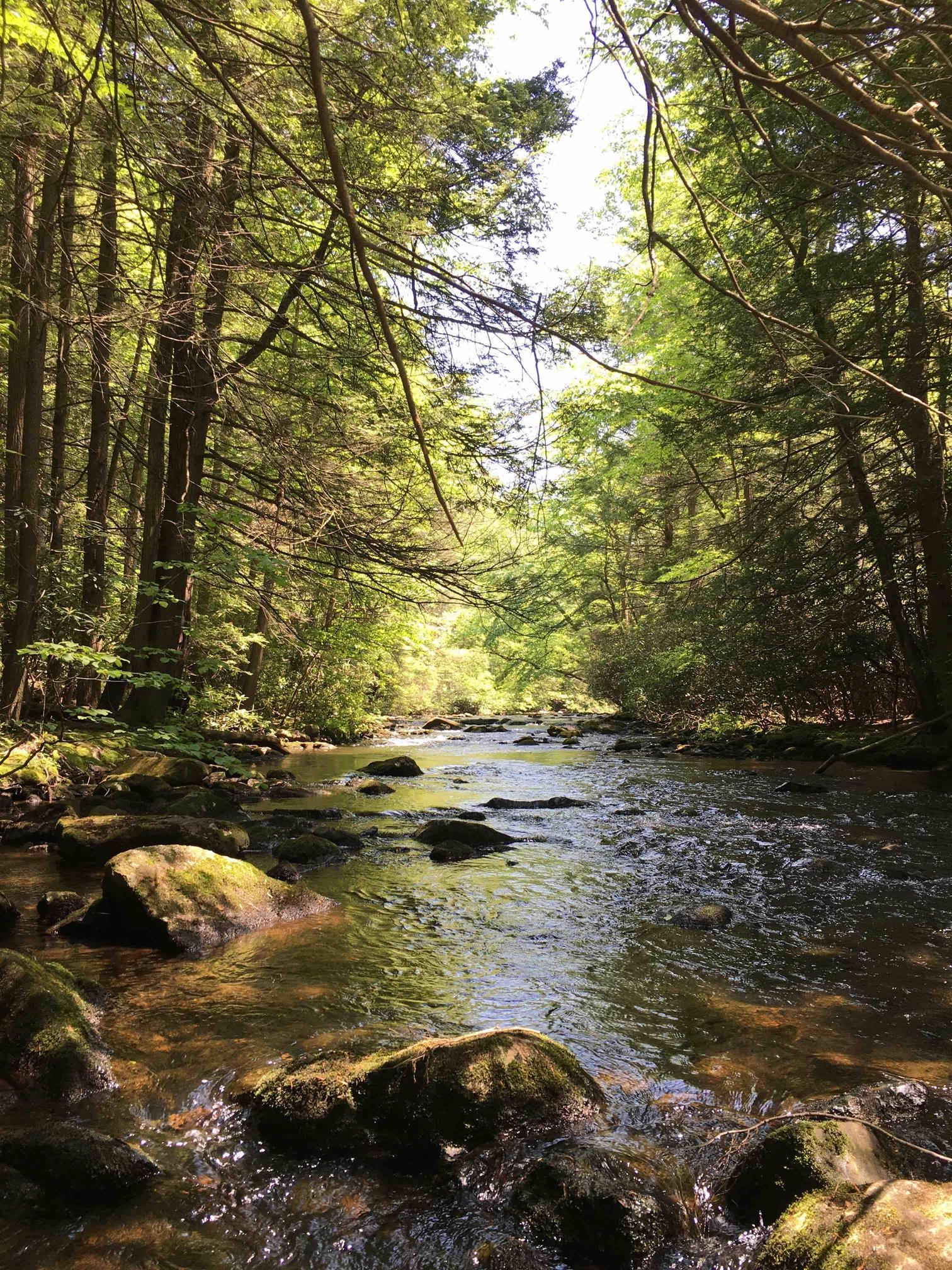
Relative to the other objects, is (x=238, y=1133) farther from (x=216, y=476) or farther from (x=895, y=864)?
(x=216, y=476)

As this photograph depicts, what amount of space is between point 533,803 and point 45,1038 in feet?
26.2

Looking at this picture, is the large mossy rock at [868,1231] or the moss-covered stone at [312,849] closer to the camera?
the large mossy rock at [868,1231]

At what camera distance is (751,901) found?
6.10 metres

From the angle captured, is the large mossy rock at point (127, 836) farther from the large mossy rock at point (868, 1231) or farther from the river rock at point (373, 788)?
the large mossy rock at point (868, 1231)

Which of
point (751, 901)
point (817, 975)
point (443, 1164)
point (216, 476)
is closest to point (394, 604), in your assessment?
point (216, 476)

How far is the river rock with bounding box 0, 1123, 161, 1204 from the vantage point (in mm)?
2574

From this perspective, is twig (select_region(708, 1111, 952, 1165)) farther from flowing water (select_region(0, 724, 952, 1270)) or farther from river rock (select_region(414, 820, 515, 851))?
river rock (select_region(414, 820, 515, 851))

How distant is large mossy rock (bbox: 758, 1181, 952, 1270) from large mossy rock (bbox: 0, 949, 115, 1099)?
2.84m

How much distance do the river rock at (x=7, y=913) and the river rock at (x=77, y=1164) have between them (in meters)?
2.67

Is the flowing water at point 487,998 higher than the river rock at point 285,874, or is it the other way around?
the river rock at point 285,874

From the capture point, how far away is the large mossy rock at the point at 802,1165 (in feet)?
8.29

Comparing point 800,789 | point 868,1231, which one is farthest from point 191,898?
point 800,789

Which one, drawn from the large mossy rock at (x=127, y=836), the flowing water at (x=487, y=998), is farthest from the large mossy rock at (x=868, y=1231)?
the large mossy rock at (x=127, y=836)

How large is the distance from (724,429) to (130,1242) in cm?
1082
